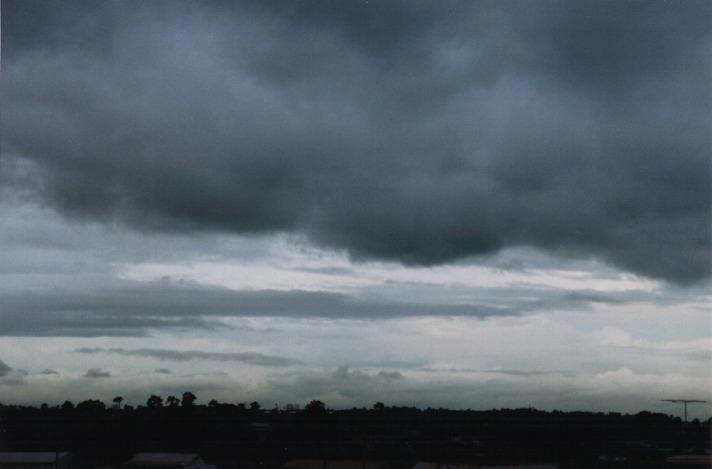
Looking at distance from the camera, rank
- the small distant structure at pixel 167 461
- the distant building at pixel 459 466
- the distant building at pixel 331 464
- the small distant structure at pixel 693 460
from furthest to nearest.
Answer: the distant building at pixel 331 464 → the distant building at pixel 459 466 → the small distant structure at pixel 167 461 → the small distant structure at pixel 693 460

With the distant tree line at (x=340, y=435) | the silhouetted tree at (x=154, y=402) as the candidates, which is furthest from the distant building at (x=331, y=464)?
the silhouetted tree at (x=154, y=402)

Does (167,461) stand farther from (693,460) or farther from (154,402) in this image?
(693,460)

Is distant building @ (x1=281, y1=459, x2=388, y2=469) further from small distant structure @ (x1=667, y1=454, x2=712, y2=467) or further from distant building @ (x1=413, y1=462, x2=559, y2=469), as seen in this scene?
small distant structure @ (x1=667, y1=454, x2=712, y2=467)

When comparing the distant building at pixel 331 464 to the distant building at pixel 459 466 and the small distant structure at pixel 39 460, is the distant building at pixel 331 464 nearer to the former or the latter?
the distant building at pixel 459 466

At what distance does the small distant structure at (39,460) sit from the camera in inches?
221

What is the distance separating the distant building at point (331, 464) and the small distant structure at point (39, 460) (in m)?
1.69

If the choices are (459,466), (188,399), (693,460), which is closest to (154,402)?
(188,399)

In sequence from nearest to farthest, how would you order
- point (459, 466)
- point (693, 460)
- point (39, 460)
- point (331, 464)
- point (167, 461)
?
point (39, 460) < point (693, 460) < point (167, 461) < point (459, 466) < point (331, 464)

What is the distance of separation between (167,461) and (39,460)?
37.8 inches

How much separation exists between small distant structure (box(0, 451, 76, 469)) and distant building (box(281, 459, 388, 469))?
5.56 feet

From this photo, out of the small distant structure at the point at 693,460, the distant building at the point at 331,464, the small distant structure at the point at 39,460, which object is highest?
the small distant structure at the point at 693,460

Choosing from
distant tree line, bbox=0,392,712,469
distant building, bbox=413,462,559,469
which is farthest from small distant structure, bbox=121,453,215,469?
distant building, bbox=413,462,559,469

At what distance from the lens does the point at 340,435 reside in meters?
6.88

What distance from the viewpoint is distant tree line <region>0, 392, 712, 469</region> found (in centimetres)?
621
